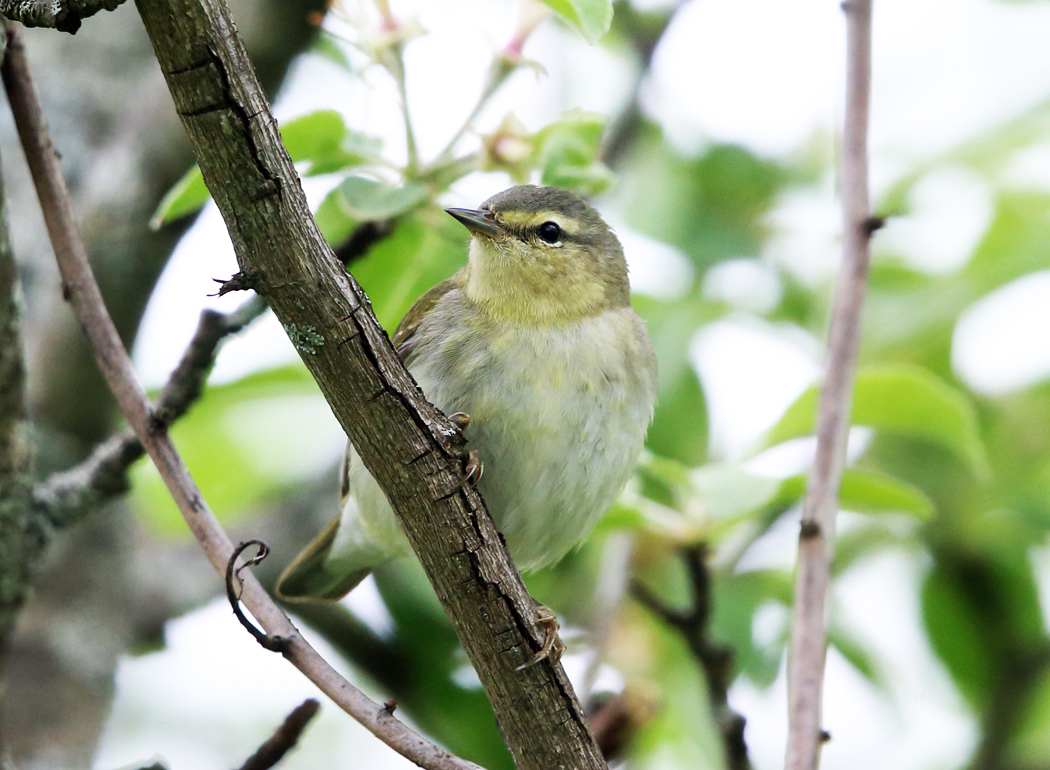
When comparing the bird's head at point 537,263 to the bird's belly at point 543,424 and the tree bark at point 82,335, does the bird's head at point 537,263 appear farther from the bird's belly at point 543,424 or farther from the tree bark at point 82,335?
the tree bark at point 82,335

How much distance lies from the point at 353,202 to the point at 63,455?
192cm

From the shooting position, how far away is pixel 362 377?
6.28ft

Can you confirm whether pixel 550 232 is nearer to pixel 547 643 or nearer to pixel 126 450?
pixel 126 450

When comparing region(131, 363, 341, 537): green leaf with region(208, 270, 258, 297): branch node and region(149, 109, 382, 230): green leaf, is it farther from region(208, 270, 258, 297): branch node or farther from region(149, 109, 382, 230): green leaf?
region(208, 270, 258, 297): branch node

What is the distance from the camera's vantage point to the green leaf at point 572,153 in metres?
2.86

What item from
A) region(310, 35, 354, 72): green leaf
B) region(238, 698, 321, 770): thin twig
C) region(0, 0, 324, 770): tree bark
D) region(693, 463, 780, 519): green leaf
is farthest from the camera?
region(310, 35, 354, 72): green leaf

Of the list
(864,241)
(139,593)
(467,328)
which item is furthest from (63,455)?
(864,241)

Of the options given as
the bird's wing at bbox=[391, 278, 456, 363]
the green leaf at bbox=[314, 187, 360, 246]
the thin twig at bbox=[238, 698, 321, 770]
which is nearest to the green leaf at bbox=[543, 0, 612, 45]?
the green leaf at bbox=[314, 187, 360, 246]

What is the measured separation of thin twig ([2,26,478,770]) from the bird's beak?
0.97 m

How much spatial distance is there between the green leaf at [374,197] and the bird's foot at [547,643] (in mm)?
1048

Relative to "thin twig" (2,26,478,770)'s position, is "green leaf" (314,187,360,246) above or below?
above

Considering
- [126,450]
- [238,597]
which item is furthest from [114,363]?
[238,597]

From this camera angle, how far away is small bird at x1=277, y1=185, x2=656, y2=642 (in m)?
3.21

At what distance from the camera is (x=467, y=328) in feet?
11.2
